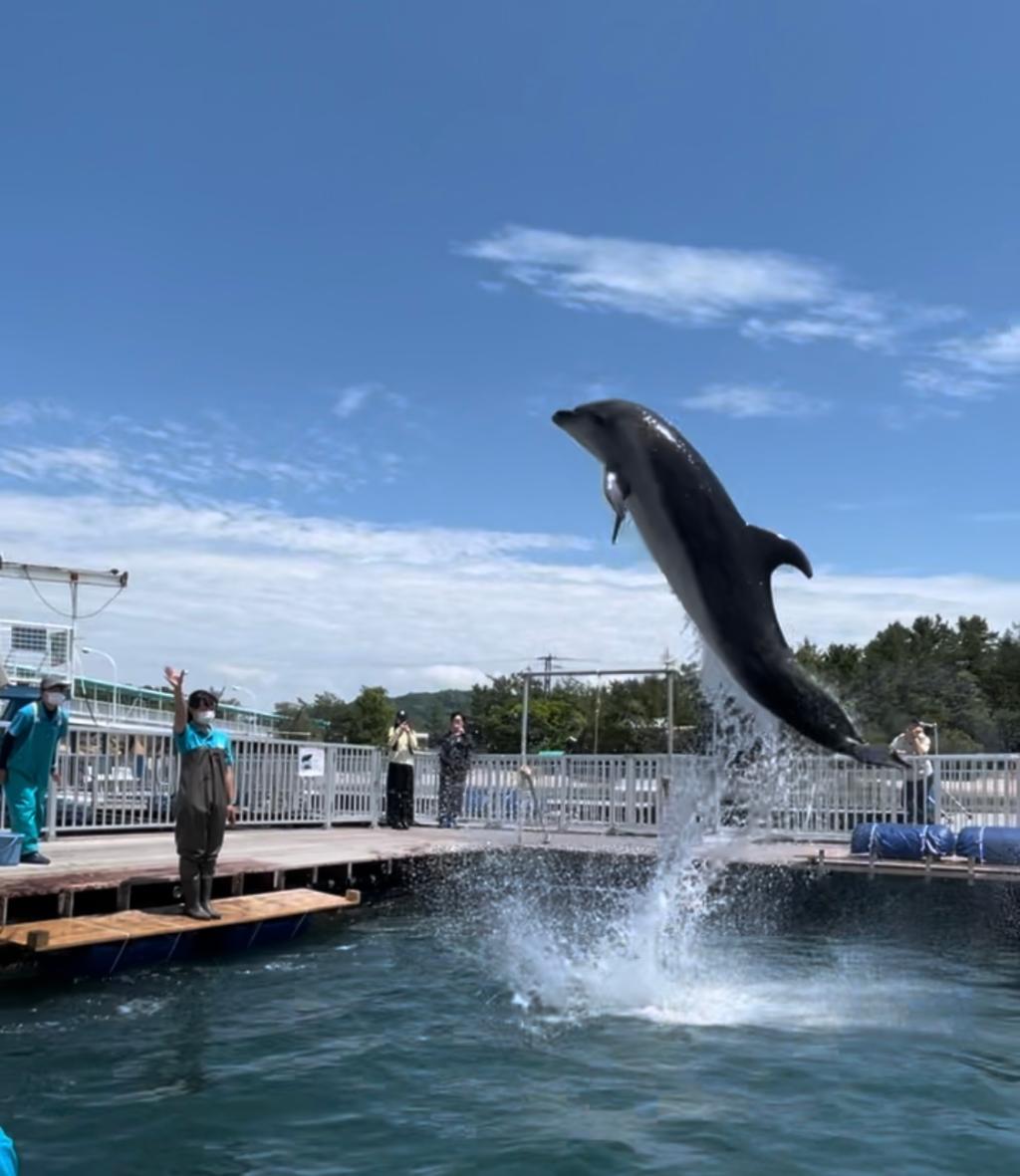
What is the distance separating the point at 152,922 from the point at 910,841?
32.7 feet

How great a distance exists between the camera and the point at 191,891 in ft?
36.7

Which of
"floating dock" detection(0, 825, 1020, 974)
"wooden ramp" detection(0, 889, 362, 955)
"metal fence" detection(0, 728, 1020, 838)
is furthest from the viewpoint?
"metal fence" detection(0, 728, 1020, 838)

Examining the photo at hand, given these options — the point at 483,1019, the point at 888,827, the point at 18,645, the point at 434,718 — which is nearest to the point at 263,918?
the point at 483,1019

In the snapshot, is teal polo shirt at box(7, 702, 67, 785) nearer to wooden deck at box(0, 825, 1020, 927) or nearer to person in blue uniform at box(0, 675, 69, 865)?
person in blue uniform at box(0, 675, 69, 865)

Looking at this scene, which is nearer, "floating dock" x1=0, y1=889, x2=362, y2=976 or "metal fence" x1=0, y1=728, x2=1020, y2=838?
"floating dock" x1=0, y1=889, x2=362, y2=976

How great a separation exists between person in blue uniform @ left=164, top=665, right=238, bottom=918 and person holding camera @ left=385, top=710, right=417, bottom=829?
31.4ft

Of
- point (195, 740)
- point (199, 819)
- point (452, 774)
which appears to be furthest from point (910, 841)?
point (195, 740)

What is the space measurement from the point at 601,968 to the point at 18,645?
74.5 feet

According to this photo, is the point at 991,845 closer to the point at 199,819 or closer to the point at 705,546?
the point at 199,819

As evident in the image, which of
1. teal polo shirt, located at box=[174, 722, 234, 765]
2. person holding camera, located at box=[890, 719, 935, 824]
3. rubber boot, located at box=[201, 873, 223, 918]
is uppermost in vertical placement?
teal polo shirt, located at box=[174, 722, 234, 765]

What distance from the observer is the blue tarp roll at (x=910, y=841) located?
632 inches

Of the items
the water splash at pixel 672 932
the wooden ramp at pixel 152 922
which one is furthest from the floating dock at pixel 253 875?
the water splash at pixel 672 932

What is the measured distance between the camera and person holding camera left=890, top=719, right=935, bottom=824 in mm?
17625

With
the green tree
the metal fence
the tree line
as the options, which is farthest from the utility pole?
the green tree
